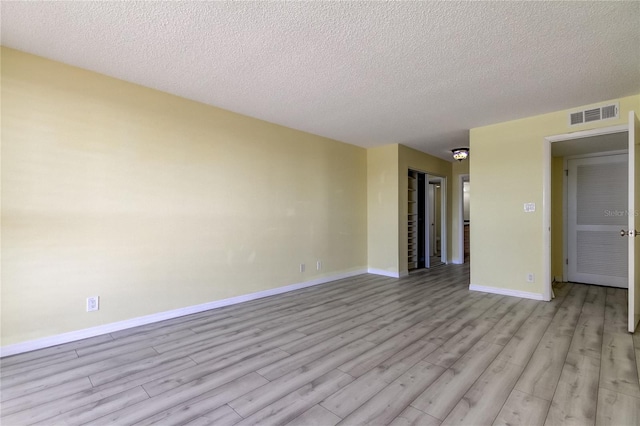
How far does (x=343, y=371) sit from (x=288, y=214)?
265 centimetres

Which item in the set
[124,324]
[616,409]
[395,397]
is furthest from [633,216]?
[124,324]

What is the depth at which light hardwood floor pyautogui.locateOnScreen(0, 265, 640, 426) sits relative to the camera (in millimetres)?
1698

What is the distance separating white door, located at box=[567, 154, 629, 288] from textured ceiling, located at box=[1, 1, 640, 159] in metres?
1.96

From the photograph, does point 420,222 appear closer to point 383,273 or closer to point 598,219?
point 383,273

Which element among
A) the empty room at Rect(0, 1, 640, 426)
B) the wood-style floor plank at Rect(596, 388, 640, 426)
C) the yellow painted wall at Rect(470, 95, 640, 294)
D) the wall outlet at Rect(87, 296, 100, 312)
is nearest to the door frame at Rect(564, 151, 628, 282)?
the empty room at Rect(0, 1, 640, 426)

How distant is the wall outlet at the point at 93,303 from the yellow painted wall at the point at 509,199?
4782mm

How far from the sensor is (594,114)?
11.4 feet

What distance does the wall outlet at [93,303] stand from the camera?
9.02 feet

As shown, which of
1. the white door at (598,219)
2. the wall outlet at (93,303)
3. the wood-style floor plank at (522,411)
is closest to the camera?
the wood-style floor plank at (522,411)

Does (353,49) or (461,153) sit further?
(461,153)

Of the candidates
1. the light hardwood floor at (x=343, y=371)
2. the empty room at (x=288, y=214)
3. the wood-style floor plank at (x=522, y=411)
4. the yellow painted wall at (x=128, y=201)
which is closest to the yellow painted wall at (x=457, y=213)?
the empty room at (x=288, y=214)

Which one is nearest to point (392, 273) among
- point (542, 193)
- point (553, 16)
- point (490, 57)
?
point (542, 193)

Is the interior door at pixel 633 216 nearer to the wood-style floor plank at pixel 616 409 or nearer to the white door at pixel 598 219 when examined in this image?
the wood-style floor plank at pixel 616 409

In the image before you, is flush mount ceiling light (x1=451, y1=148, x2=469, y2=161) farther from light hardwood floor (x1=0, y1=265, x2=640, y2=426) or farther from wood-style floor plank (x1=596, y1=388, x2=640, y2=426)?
wood-style floor plank (x1=596, y1=388, x2=640, y2=426)
